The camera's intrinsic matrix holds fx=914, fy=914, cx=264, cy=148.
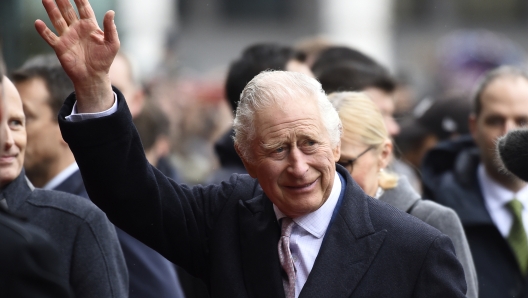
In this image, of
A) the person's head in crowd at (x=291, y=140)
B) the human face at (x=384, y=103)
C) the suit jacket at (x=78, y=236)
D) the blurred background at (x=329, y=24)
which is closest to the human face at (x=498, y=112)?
the human face at (x=384, y=103)

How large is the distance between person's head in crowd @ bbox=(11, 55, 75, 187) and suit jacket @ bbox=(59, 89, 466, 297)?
5.04ft

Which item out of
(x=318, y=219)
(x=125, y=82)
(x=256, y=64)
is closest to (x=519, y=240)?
(x=256, y=64)

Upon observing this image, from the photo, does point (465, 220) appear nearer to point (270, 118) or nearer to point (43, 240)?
point (270, 118)

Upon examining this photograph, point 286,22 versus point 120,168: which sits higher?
point 120,168

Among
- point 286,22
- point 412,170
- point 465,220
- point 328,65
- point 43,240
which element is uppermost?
point 43,240

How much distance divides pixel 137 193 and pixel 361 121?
147cm

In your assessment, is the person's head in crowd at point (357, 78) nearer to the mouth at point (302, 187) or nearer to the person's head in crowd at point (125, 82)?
the person's head in crowd at point (125, 82)

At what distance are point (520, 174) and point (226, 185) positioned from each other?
1191mm

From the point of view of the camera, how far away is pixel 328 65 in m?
6.09

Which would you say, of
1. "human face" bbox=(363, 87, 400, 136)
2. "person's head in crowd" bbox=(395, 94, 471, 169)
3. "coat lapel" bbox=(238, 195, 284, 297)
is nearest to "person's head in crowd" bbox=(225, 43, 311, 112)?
"human face" bbox=(363, 87, 400, 136)

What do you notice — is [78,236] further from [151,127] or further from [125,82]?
[125,82]

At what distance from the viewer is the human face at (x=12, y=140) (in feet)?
12.5

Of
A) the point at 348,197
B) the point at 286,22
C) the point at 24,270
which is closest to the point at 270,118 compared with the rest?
the point at 348,197

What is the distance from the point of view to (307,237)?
3.41 metres
